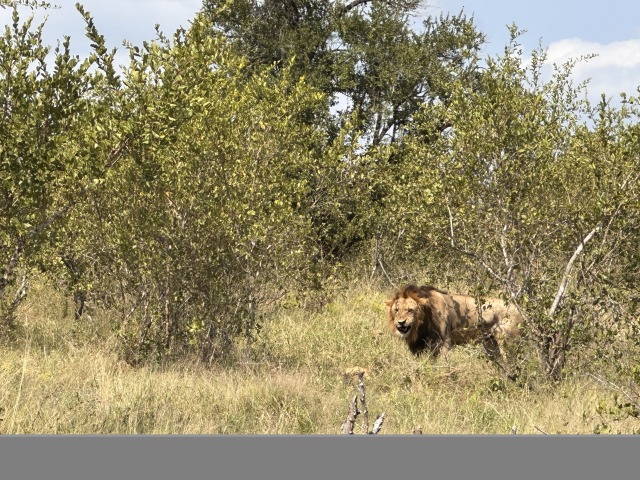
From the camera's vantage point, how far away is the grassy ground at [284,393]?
23.2 feet

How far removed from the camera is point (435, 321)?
10.0 metres

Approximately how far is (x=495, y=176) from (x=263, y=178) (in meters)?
2.61

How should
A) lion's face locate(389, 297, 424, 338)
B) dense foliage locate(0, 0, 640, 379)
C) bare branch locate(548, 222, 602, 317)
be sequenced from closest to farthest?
dense foliage locate(0, 0, 640, 379) → bare branch locate(548, 222, 602, 317) → lion's face locate(389, 297, 424, 338)

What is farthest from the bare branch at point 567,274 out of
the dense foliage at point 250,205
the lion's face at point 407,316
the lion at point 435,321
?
the lion's face at point 407,316

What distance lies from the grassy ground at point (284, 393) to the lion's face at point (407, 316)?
346mm

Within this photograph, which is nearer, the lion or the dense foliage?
the dense foliage

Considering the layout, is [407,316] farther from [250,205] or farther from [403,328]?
[250,205]

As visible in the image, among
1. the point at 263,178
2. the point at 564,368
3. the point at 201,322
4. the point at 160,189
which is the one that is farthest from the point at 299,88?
the point at 564,368

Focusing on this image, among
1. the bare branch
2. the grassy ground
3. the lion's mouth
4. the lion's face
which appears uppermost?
the bare branch

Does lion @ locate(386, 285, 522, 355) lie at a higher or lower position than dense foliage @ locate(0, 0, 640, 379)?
lower

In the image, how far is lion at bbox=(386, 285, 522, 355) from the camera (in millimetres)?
9906

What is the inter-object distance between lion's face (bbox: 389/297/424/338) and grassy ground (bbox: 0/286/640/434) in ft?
1.13

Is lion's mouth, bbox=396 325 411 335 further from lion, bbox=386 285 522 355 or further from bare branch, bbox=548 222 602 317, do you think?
bare branch, bbox=548 222 602 317

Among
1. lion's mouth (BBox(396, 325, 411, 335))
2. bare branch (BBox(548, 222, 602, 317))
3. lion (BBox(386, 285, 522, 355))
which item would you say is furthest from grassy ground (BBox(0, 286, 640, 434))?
bare branch (BBox(548, 222, 602, 317))
